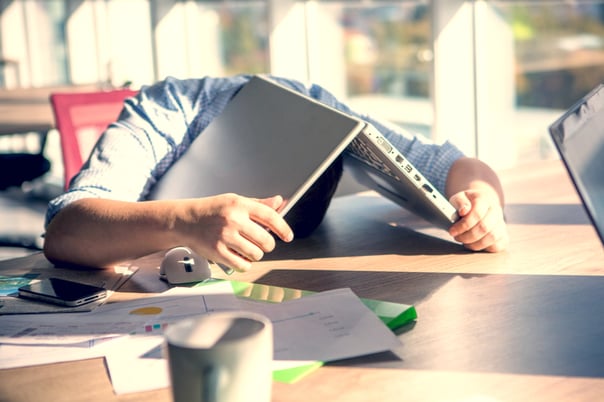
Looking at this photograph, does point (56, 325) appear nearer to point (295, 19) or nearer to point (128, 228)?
point (128, 228)

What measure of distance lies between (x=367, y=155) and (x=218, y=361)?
64 cm

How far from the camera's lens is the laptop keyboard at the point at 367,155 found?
1092 millimetres

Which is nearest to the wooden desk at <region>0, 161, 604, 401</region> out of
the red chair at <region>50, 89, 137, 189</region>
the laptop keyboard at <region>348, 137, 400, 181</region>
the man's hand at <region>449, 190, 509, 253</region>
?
the man's hand at <region>449, 190, 509, 253</region>

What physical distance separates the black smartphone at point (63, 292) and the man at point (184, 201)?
105 mm

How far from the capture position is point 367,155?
115 cm

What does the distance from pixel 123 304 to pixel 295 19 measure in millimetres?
3075

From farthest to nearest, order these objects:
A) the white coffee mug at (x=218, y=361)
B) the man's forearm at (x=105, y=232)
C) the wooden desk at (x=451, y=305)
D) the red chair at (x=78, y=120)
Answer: the red chair at (x=78, y=120) < the man's forearm at (x=105, y=232) < the wooden desk at (x=451, y=305) < the white coffee mug at (x=218, y=361)

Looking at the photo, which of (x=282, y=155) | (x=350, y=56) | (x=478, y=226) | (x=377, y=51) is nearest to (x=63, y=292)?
(x=282, y=155)

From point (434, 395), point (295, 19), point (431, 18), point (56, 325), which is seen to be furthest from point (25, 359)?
point (295, 19)

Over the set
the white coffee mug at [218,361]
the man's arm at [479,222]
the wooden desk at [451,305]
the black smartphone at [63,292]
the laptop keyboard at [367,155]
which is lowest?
the wooden desk at [451,305]

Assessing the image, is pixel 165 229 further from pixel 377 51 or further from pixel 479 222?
pixel 377 51

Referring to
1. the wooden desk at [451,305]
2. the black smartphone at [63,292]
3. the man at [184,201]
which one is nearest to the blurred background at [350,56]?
the man at [184,201]

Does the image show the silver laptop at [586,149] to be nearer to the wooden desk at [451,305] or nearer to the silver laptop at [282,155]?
the wooden desk at [451,305]

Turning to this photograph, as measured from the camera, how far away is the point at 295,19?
387cm
